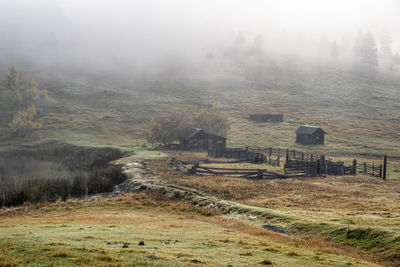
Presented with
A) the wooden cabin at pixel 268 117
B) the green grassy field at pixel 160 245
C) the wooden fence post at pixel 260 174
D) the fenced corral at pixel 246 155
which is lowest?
the fenced corral at pixel 246 155

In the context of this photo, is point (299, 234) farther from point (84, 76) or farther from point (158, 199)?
point (84, 76)

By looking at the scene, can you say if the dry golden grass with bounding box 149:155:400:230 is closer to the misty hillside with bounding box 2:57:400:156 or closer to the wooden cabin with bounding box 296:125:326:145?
the misty hillside with bounding box 2:57:400:156

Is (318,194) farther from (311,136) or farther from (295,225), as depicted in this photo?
(311,136)

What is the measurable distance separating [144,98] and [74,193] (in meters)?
118

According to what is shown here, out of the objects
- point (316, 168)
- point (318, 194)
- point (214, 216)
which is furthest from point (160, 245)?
point (316, 168)

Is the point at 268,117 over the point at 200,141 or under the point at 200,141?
over

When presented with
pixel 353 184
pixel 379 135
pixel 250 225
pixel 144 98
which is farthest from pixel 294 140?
pixel 250 225

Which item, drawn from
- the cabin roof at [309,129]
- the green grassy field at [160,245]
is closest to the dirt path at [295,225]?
the green grassy field at [160,245]

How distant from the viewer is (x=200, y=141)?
85500 millimetres

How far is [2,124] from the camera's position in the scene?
115 m

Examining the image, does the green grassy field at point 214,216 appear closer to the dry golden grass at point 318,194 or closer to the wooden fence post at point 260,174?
the dry golden grass at point 318,194

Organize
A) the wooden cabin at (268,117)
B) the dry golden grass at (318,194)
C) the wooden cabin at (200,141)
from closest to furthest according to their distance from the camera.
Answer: the dry golden grass at (318,194) → the wooden cabin at (200,141) → the wooden cabin at (268,117)

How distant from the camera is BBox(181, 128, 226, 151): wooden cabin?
3342 inches

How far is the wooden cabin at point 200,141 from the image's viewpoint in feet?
278
